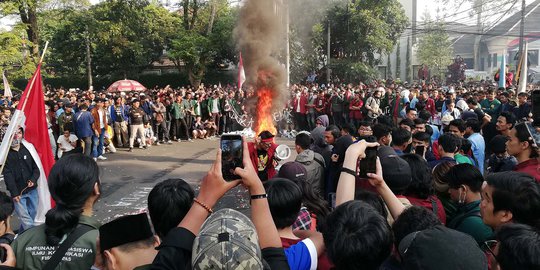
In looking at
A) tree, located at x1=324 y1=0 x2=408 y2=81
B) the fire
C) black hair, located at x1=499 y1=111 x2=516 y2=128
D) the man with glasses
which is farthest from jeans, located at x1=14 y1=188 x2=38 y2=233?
tree, located at x1=324 y1=0 x2=408 y2=81

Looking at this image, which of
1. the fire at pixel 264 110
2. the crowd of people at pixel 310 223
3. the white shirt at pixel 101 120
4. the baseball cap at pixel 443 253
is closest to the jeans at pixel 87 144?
the white shirt at pixel 101 120

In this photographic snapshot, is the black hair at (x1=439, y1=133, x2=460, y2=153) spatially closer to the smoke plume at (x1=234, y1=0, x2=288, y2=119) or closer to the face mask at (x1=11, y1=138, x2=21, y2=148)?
the face mask at (x1=11, y1=138, x2=21, y2=148)

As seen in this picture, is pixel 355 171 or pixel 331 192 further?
pixel 331 192

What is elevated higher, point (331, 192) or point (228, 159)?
point (228, 159)

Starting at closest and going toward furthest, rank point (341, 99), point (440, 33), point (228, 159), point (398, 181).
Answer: point (228, 159), point (398, 181), point (341, 99), point (440, 33)

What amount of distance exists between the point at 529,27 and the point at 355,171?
196 feet

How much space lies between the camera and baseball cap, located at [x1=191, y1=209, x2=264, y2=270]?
1.69 meters

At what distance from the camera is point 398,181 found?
3373 mm

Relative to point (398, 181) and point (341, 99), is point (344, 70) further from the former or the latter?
point (398, 181)

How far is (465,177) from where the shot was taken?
3588 mm

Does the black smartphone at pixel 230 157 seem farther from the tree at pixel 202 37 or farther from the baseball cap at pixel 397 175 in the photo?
the tree at pixel 202 37

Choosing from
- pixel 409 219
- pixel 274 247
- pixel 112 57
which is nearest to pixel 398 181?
pixel 409 219

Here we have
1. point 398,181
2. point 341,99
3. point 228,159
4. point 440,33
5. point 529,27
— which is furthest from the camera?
point 529,27

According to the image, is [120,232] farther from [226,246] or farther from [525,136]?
[525,136]
